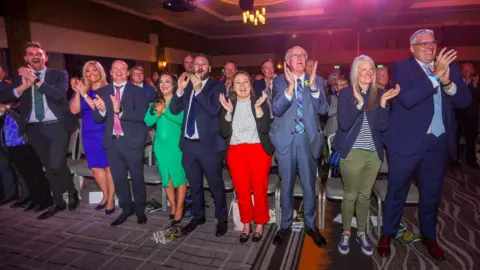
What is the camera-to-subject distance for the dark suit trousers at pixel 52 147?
3.92 meters

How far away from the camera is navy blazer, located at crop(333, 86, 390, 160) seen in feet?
9.05

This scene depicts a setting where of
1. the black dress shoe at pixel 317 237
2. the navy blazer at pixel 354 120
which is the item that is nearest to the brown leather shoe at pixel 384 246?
the black dress shoe at pixel 317 237

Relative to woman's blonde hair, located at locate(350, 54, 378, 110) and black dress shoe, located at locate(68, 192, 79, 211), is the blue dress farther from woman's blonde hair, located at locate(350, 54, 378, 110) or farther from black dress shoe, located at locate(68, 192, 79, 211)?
woman's blonde hair, located at locate(350, 54, 378, 110)

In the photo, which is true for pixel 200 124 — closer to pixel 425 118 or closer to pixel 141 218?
pixel 141 218

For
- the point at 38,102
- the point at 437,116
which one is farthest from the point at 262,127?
the point at 38,102

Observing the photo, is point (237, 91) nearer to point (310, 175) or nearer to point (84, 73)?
point (310, 175)

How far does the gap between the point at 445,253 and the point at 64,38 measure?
8.99 meters

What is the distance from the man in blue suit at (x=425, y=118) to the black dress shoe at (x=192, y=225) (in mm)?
2121

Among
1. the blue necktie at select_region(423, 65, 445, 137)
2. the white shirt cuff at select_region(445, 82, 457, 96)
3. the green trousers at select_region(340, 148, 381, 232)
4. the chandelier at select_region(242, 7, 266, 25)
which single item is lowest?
the green trousers at select_region(340, 148, 381, 232)

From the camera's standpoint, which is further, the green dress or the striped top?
the green dress

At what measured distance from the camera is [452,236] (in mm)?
3283

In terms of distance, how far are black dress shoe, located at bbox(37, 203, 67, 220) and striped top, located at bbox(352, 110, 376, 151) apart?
392 cm

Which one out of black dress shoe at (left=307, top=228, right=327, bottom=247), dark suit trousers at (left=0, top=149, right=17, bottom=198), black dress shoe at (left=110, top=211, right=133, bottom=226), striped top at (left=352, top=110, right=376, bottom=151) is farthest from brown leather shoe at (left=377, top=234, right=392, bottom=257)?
dark suit trousers at (left=0, top=149, right=17, bottom=198)

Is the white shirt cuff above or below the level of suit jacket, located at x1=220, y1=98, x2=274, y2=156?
above
